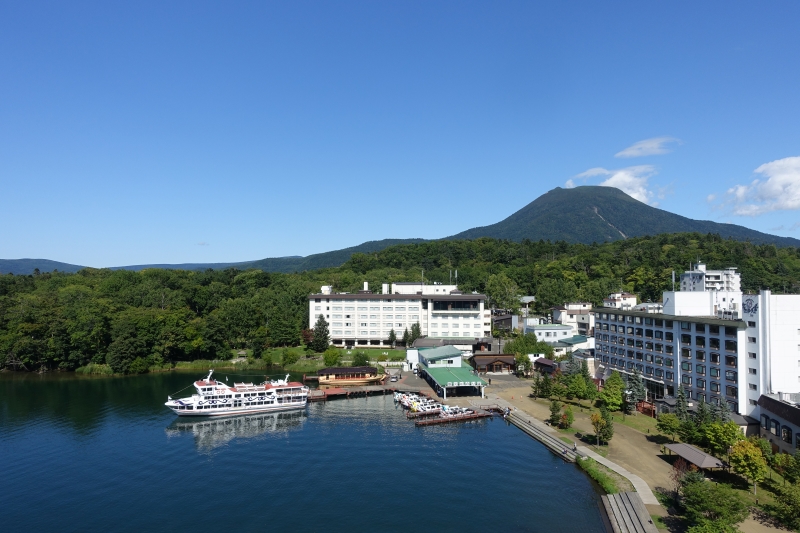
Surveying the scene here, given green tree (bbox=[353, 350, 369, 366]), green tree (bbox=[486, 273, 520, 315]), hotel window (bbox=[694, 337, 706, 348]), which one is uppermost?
green tree (bbox=[486, 273, 520, 315])

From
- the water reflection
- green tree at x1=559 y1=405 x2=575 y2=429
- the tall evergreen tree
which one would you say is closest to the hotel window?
the tall evergreen tree

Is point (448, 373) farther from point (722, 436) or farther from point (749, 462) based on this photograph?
point (749, 462)

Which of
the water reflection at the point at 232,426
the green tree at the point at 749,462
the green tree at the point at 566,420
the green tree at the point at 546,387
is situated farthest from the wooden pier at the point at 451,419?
the green tree at the point at 749,462

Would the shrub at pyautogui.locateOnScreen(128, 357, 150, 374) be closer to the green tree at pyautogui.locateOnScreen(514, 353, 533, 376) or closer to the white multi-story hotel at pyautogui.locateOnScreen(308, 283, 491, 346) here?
the white multi-story hotel at pyautogui.locateOnScreen(308, 283, 491, 346)

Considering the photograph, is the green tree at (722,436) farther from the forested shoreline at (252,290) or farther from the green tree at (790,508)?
the forested shoreline at (252,290)

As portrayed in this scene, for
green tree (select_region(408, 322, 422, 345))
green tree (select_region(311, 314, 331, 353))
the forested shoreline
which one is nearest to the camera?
the forested shoreline

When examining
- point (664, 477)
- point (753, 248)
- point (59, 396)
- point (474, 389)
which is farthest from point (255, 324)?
point (753, 248)

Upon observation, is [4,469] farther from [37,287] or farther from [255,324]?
[37,287]
